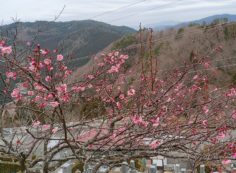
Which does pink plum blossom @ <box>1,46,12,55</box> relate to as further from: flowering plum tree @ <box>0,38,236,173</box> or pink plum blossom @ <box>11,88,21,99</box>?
pink plum blossom @ <box>11,88,21,99</box>

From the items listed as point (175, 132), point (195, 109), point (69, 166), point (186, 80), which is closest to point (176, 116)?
point (195, 109)

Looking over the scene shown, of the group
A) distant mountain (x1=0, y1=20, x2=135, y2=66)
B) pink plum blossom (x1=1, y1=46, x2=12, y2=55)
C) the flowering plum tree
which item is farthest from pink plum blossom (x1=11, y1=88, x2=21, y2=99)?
pink plum blossom (x1=1, y1=46, x2=12, y2=55)

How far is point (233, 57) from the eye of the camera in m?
30.0

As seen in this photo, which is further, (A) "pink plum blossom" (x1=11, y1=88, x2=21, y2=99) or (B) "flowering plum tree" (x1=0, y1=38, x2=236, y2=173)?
(A) "pink plum blossom" (x1=11, y1=88, x2=21, y2=99)

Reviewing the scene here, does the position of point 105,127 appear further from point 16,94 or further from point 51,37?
point 51,37

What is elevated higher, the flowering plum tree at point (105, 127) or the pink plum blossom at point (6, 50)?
the pink plum blossom at point (6, 50)

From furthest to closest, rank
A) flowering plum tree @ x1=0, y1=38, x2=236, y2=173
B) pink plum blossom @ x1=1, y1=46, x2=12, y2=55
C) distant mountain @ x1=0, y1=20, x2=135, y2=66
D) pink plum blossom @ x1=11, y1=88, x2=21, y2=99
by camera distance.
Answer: distant mountain @ x1=0, y1=20, x2=135, y2=66
pink plum blossom @ x1=11, y1=88, x2=21, y2=99
flowering plum tree @ x1=0, y1=38, x2=236, y2=173
pink plum blossom @ x1=1, y1=46, x2=12, y2=55

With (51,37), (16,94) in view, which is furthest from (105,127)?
(51,37)

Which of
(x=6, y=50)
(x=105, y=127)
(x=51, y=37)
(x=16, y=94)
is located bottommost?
(x=105, y=127)

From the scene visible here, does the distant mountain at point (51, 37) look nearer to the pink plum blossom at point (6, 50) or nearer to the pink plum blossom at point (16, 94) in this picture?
the pink plum blossom at point (16, 94)

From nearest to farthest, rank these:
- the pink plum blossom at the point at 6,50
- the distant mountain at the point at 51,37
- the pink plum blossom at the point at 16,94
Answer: the pink plum blossom at the point at 6,50 → the pink plum blossom at the point at 16,94 → the distant mountain at the point at 51,37

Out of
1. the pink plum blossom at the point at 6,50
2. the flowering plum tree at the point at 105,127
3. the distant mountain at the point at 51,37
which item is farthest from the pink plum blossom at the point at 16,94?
the pink plum blossom at the point at 6,50

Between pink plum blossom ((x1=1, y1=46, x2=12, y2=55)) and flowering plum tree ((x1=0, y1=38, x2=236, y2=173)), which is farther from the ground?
pink plum blossom ((x1=1, y1=46, x2=12, y2=55))

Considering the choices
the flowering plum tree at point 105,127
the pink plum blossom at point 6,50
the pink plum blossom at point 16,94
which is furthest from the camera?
the pink plum blossom at point 16,94
